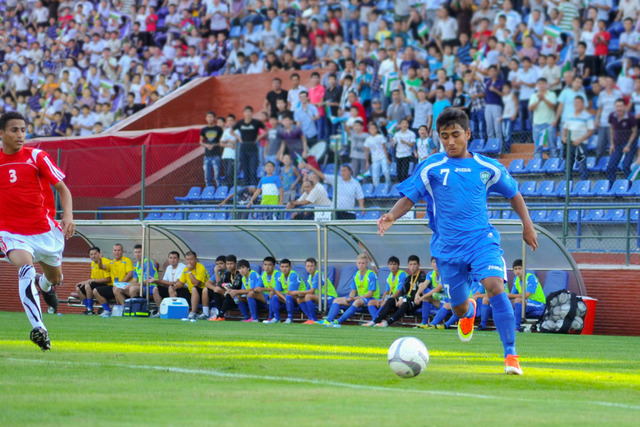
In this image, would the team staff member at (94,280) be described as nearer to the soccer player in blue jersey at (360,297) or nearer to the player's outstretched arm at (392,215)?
the soccer player in blue jersey at (360,297)

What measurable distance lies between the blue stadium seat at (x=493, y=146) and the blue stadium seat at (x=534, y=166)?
0.78 m

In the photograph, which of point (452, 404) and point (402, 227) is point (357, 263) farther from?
point (452, 404)

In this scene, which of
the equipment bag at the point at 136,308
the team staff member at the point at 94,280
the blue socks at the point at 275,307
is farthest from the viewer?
the team staff member at the point at 94,280

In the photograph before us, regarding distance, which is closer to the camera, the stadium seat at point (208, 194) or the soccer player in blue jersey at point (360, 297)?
the soccer player in blue jersey at point (360, 297)

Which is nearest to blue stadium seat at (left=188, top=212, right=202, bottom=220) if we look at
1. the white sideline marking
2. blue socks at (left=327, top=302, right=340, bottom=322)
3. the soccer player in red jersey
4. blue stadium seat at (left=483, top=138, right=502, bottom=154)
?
blue socks at (left=327, top=302, right=340, bottom=322)

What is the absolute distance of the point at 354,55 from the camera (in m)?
25.5

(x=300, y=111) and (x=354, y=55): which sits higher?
(x=354, y=55)

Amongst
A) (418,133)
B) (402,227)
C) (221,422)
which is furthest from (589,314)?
(221,422)

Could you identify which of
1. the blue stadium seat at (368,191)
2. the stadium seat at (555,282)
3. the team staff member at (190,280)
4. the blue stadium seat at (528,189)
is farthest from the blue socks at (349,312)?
the blue stadium seat at (528,189)

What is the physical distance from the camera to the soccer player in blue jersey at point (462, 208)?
816 centimetres

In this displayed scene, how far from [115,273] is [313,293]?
5057 mm

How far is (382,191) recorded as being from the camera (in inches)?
812

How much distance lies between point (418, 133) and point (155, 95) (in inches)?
476

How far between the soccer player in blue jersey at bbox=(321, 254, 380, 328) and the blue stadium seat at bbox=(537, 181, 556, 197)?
11.6 feet
